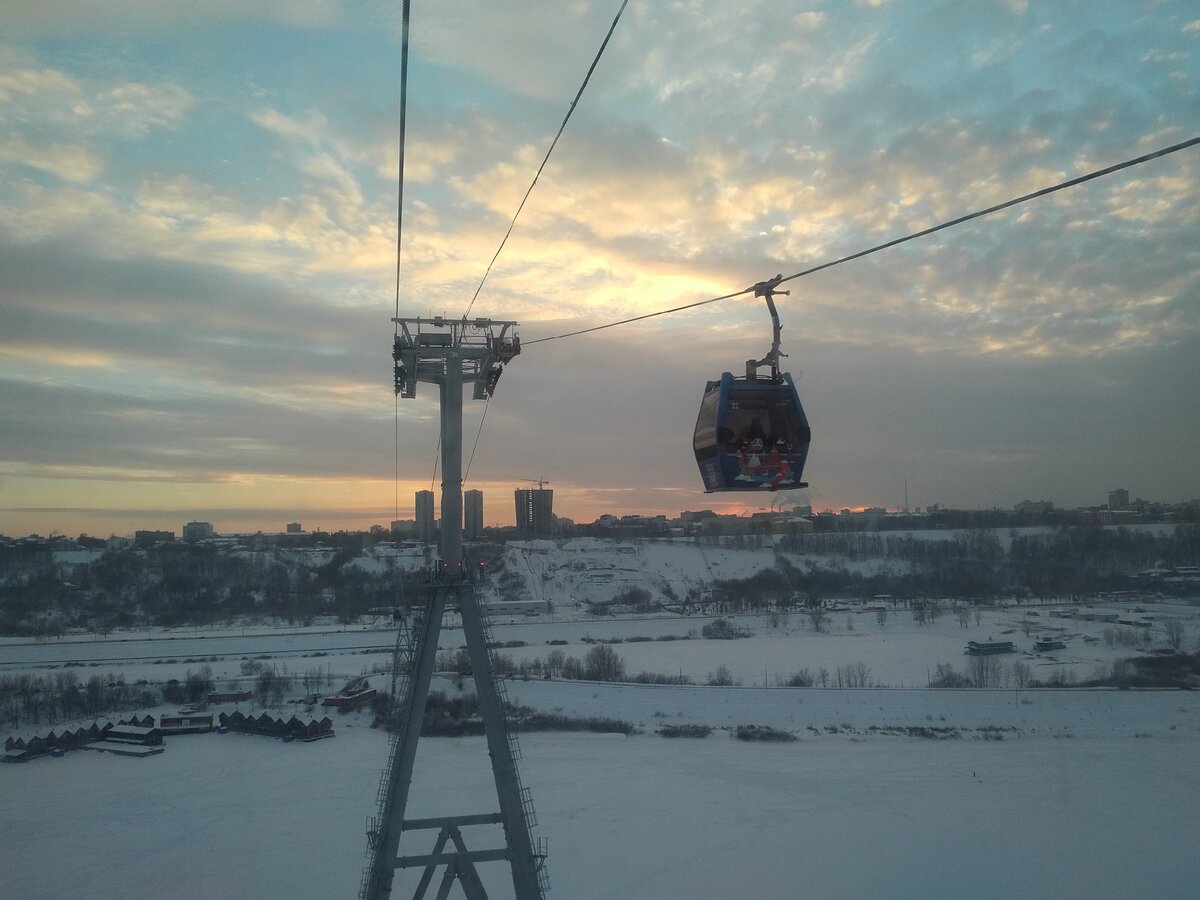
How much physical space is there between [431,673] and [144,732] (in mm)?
17431

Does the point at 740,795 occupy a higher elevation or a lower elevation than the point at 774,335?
lower

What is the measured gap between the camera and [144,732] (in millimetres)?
20469

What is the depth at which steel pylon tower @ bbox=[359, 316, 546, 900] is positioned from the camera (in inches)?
288

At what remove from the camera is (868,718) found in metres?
21.1

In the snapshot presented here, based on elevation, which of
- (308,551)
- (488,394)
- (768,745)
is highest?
(488,394)

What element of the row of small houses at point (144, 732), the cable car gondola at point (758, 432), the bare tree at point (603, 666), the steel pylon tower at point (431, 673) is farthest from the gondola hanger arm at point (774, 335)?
the bare tree at point (603, 666)

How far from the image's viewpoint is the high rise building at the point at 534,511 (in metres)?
43.6

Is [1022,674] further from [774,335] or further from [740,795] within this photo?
[774,335]

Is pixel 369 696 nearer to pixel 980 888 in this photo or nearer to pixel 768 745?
pixel 768 745

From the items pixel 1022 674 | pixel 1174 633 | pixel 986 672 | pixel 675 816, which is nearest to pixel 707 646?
pixel 986 672

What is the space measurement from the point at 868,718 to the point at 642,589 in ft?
92.2

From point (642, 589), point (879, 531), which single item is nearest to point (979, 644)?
point (879, 531)

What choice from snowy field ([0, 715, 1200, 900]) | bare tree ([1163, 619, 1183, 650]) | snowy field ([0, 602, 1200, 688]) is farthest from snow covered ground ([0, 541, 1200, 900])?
bare tree ([1163, 619, 1183, 650])

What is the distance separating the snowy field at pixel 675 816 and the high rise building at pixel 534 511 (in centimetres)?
2391
